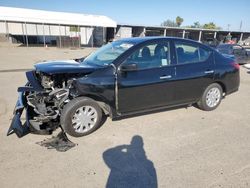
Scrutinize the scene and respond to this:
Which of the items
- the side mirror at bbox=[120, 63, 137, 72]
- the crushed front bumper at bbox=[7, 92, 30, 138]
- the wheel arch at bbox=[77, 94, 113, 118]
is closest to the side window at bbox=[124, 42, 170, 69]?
the side mirror at bbox=[120, 63, 137, 72]

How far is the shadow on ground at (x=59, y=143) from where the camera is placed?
3.64 metres

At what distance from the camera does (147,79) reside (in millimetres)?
4305

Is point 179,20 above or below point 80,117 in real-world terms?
above

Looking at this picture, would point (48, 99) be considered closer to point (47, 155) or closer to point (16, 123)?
point (16, 123)

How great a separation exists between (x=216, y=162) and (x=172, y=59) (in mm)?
2173

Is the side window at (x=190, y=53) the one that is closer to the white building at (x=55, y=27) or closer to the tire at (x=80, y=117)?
the tire at (x=80, y=117)

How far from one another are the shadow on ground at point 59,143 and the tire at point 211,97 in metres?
3.19

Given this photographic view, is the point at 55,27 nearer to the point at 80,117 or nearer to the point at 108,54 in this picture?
the point at 108,54

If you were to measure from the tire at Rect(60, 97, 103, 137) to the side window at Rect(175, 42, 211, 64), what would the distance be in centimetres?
206

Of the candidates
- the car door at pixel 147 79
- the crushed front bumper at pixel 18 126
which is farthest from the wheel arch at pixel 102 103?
the crushed front bumper at pixel 18 126

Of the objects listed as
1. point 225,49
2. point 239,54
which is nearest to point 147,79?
point 225,49

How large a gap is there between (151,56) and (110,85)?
3.56 ft

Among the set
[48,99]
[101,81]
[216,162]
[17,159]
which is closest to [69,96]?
[48,99]

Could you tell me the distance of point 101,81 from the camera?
3.95 meters
